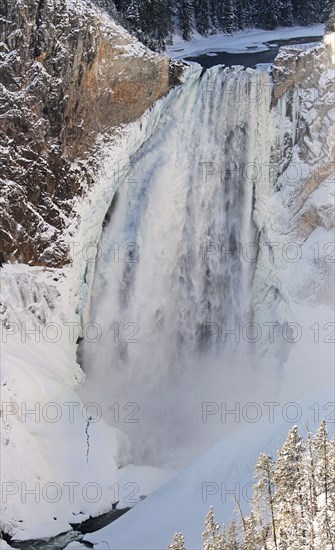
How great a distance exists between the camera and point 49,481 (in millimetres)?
24703

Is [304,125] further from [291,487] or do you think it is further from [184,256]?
[291,487]

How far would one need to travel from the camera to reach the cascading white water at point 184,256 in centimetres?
2898

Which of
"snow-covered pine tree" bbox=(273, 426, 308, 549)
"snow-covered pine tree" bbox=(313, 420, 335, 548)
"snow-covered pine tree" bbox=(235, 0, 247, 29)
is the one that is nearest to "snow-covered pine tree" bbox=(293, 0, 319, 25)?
"snow-covered pine tree" bbox=(235, 0, 247, 29)

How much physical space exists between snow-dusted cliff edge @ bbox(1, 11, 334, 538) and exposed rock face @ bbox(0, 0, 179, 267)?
51cm

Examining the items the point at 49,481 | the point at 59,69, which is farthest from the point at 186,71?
the point at 49,481

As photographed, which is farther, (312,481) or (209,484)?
(209,484)

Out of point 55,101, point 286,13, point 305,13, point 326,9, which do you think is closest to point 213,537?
point 55,101

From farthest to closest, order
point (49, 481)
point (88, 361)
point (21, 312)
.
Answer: point (88, 361)
point (21, 312)
point (49, 481)

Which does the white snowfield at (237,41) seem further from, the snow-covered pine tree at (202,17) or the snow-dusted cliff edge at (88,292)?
the snow-dusted cliff edge at (88,292)

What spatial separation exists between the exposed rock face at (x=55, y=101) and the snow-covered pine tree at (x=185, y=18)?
25.7 ft

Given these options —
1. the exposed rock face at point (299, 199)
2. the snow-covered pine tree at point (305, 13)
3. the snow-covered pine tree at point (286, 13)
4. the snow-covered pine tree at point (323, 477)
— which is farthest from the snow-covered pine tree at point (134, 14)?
the snow-covered pine tree at point (323, 477)

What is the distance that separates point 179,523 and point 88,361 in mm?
7415

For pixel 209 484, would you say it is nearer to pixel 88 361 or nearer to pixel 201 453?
pixel 201 453

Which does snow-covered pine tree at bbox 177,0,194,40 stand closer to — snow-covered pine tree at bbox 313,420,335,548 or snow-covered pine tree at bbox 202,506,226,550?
snow-covered pine tree at bbox 313,420,335,548
